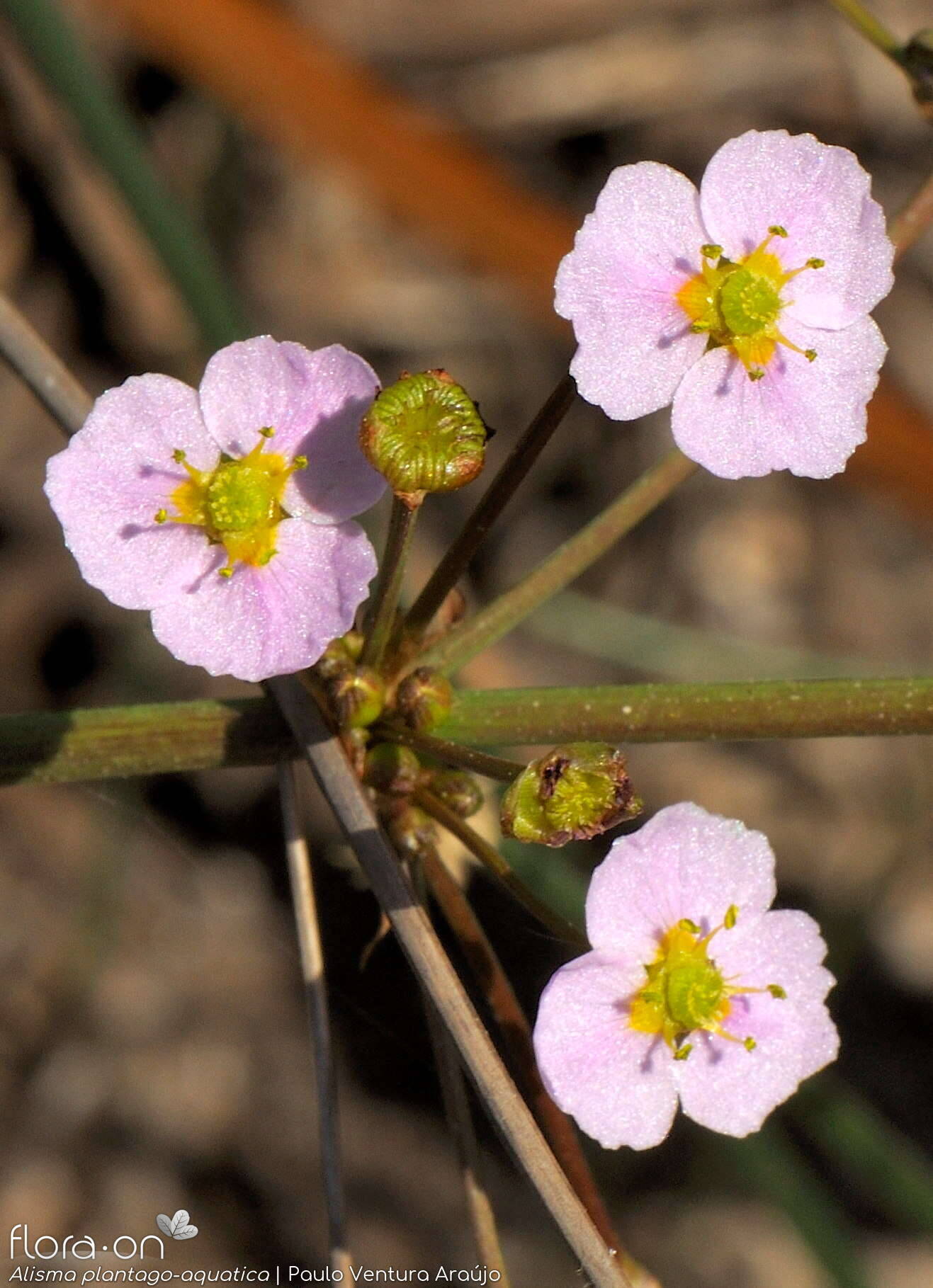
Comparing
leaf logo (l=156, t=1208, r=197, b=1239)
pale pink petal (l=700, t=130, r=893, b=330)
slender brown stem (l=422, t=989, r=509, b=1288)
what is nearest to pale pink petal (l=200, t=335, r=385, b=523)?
pale pink petal (l=700, t=130, r=893, b=330)

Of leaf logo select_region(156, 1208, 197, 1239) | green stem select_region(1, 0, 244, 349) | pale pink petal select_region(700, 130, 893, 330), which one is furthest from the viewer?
green stem select_region(1, 0, 244, 349)

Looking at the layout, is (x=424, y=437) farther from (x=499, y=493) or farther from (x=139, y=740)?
(x=139, y=740)

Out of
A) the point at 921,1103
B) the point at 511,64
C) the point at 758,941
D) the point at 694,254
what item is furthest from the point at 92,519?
the point at 511,64

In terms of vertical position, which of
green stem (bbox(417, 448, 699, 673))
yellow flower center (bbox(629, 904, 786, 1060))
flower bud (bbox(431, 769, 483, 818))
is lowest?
yellow flower center (bbox(629, 904, 786, 1060))

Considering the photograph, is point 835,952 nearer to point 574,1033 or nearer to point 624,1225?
point 624,1225

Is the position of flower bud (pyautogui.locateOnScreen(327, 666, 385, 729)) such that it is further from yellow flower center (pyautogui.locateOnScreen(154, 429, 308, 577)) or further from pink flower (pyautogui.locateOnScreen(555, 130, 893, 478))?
pink flower (pyautogui.locateOnScreen(555, 130, 893, 478))
